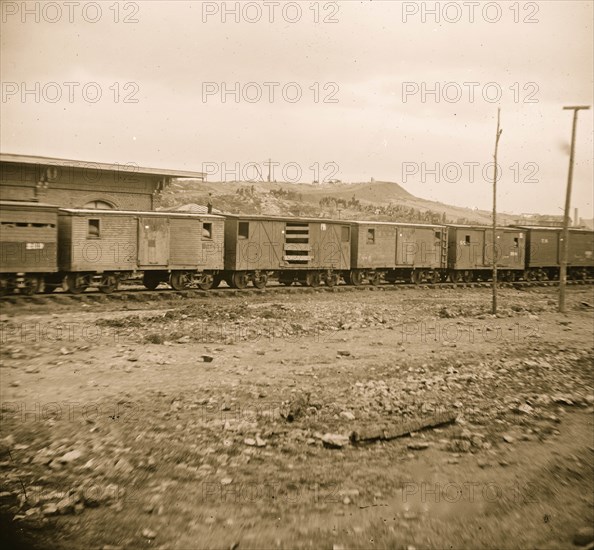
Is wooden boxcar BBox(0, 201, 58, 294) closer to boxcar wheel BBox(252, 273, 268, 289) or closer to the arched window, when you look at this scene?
boxcar wheel BBox(252, 273, 268, 289)

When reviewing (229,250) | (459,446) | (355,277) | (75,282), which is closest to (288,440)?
(459,446)

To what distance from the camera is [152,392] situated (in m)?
7.55

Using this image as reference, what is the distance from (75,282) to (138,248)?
7.75 ft

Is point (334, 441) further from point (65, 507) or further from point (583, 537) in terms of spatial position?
point (65, 507)

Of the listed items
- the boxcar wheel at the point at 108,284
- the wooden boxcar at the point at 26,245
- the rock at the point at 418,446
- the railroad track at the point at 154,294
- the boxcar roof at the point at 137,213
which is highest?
the boxcar roof at the point at 137,213

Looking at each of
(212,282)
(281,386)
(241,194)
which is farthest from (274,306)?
(241,194)

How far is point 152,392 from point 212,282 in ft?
47.0

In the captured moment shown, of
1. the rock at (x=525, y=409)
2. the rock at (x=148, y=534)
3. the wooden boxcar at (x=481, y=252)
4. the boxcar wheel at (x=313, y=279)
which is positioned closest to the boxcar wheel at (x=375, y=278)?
the boxcar wheel at (x=313, y=279)

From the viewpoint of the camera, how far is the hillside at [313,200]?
57875 millimetres

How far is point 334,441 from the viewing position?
18.9ft

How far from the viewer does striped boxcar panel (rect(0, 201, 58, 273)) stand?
16.1 metres

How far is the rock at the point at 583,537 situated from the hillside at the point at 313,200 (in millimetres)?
44014

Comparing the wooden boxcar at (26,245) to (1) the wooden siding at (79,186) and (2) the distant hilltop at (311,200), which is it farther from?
(2) the distant hilltop at (311,200)

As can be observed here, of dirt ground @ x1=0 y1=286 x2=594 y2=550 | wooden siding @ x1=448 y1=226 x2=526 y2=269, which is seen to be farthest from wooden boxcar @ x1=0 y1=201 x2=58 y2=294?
wooden siding @ x1=448 y1=226 x2=526 y2=269
